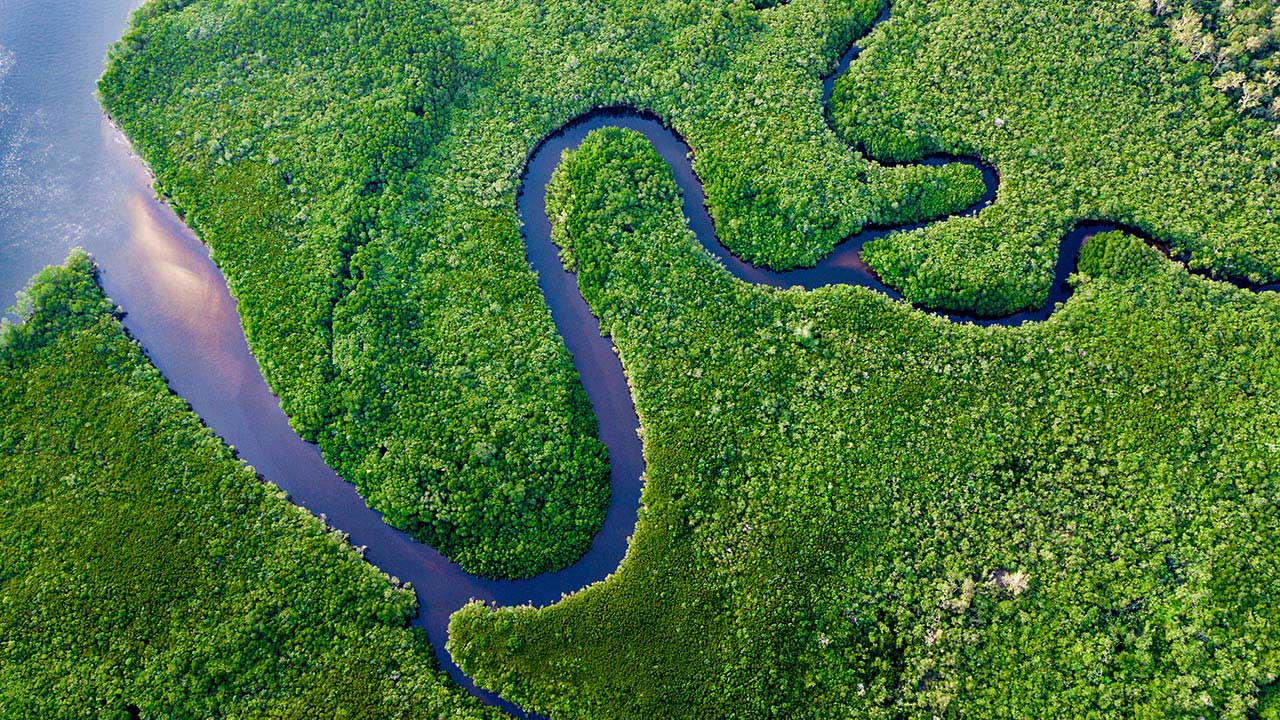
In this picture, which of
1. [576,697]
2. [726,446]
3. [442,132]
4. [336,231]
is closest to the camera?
[576,697]

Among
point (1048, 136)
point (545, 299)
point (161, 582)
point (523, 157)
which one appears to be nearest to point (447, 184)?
point (523, 157)

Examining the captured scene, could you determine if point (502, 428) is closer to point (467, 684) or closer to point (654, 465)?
point (654, 465)

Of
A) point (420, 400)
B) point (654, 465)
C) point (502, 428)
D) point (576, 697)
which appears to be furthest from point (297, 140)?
point (576, 697)

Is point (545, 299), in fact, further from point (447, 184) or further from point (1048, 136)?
point (1048, 136)

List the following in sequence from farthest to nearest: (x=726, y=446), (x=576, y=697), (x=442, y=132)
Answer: (x=442, y=132) → (x=726, y=446) → (x=576, y=697)

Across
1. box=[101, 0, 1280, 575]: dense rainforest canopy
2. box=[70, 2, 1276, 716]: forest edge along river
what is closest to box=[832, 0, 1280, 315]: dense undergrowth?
box=[101, 0, 1280, 575]: dense rainforest canopy

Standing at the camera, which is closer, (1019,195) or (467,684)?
(467,684)
